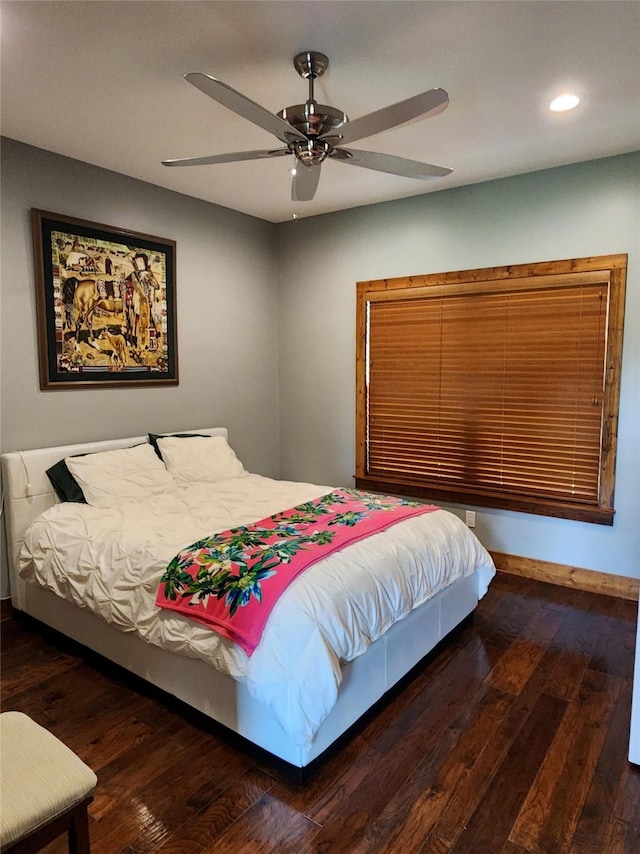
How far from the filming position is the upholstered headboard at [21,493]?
10.0 feet

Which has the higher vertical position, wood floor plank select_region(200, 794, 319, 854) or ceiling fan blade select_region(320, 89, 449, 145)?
ceiling fan blade select_region(320, 89, 449, 145)

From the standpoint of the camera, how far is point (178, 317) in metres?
4.10

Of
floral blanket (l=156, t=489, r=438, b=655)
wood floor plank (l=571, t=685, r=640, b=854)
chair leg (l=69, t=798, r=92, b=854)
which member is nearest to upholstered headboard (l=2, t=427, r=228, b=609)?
floral blanket (l=156, t=489, r=438, b=655)

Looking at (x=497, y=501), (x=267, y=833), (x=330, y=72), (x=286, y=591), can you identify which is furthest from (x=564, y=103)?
(x=267, y=833)

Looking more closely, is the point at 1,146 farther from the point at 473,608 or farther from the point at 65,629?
the point at 473,608

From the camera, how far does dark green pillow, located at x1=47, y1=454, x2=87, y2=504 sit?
313cm

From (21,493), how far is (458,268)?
10.7 ft

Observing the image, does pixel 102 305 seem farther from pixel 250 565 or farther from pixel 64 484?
pixel 250 565

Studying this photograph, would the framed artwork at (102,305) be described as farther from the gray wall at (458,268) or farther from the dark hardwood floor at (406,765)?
the dark hardwood floor at (406,765)

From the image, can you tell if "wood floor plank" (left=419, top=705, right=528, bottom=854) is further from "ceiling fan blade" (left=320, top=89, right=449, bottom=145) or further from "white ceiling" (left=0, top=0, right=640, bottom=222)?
"white ceiling" (left=0, top=0, right=640, bottom=222)

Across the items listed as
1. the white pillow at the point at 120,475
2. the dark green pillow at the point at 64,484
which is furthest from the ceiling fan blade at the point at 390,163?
the dark green pillow at the point at 64,484

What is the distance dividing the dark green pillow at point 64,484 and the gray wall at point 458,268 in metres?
2.20

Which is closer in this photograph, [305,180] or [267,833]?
[267,833]

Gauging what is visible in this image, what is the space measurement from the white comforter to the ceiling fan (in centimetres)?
168
